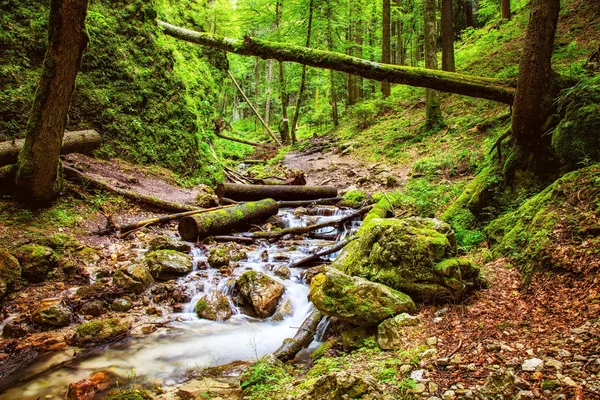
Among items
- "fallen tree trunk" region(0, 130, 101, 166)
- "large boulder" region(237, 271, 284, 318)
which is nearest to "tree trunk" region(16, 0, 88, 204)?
"fallen tree trunk" region(0, 130, 101, 166)

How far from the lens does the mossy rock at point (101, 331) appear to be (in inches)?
173

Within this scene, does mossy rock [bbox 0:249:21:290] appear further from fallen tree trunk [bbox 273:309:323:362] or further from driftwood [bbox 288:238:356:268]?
driftwood [bbox 288:238:356:268]

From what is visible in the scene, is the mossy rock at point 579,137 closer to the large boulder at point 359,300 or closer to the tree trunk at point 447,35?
the large boulder at point 359,300

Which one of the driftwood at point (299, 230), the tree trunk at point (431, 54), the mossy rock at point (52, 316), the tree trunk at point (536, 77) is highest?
the tree trunk at point (431, 54)

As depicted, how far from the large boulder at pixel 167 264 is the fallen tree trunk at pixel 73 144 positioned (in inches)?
155

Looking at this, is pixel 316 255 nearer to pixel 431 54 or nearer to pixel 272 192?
pixel 272 192

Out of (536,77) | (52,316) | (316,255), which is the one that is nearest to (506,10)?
(536,77)

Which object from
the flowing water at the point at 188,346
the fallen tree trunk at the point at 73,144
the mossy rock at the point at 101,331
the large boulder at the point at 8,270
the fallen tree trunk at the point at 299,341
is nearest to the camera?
the flowing water at the point at 188,346

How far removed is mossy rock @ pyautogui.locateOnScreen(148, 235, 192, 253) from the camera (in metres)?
7.02

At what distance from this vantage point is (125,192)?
8836 millimetres

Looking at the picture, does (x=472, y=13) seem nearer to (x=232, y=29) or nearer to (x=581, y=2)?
(x=581, y=2)

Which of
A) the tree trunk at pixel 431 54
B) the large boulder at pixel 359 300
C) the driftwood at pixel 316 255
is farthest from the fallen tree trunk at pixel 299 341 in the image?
the tree trunk at pixel 431 54

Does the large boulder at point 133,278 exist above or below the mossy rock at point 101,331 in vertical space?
above

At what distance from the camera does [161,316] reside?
5289 millimetres
